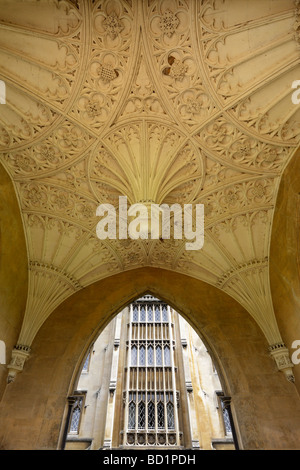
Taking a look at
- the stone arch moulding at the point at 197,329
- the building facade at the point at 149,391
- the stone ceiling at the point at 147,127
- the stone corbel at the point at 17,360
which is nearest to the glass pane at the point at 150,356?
the building facade at the point at 149,391

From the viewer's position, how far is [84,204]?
9156mm

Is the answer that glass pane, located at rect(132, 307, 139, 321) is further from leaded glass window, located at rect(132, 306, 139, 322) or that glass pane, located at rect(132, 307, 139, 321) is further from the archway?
the archway

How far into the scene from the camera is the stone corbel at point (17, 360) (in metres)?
7.73

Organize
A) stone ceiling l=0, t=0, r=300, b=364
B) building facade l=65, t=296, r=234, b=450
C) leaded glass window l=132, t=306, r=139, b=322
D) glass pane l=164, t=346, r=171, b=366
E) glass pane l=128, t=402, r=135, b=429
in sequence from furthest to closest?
leaded glass window l=132, t=306, r=139, b=322 < glass pane l=164, t=346, r=171, b=366 < glass pane l=128, t=402, r=135, b=429 < building facade l=65, t=296, r=234, b=450 < stone ceiling l=0, t=0, r=300, b=364

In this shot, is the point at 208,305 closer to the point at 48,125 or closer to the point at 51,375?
the point at 51,375

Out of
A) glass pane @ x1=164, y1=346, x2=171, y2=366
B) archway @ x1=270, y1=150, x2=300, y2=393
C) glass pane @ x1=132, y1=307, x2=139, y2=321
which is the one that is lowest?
archway @ x1=270, y1=150, x2=300, y2=393

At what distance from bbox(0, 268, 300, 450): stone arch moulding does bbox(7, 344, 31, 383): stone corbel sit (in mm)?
723

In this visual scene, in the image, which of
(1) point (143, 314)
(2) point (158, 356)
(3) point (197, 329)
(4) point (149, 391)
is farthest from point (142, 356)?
(3) point (197, 329)

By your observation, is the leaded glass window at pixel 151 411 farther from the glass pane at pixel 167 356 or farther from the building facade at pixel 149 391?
the glass pane at pixel 167 356

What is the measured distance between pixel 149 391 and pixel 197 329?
1066cm

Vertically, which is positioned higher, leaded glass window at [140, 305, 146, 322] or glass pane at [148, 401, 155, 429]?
leaded glass window at [140, 305, 146, 322]

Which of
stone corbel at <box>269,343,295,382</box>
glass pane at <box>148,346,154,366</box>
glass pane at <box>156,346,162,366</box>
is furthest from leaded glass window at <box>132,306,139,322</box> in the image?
stone corbel at <box>269,343,295,382</box>

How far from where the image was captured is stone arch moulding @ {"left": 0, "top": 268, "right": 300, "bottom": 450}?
7504 millimetres

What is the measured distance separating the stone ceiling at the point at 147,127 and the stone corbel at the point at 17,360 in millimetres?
320
